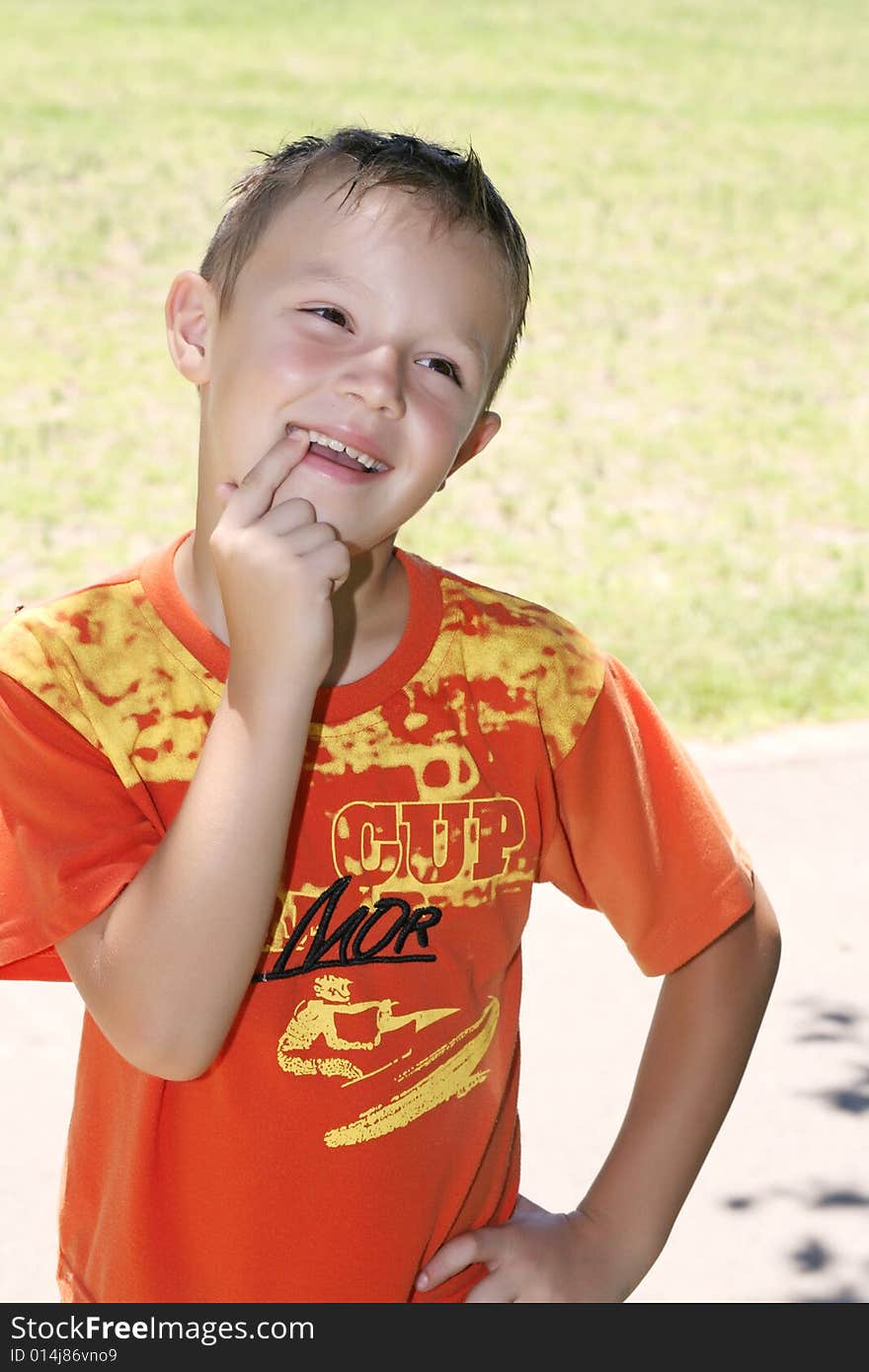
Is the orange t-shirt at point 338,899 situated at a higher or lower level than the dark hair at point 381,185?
lower

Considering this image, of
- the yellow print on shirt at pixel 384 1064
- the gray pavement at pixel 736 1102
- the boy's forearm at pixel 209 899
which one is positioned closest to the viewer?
the boy's forearm at pixel 209 899

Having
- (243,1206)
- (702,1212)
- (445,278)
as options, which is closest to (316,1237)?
(243,1206)

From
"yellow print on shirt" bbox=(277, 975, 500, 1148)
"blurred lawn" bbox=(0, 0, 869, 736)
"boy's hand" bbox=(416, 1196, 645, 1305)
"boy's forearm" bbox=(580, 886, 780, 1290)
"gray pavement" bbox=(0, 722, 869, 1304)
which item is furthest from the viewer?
"blurred lawn" bbox=(0, 0, 869, 736)

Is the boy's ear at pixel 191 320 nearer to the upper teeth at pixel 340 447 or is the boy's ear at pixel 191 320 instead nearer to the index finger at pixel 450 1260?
the upper teeth at pixel 340 447

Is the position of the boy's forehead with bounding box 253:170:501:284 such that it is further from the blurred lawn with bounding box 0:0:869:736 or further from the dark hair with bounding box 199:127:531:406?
the blurred lawn with bounding box 0:0:869:736

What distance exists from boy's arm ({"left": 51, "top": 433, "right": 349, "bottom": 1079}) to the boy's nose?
0.47 ft

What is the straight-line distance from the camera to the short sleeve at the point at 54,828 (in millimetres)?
1491

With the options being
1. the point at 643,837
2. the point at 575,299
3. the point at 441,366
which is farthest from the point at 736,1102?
the point at 575,299

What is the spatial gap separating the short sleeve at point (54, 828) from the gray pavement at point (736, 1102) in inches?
70.2

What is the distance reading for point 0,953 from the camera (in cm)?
157

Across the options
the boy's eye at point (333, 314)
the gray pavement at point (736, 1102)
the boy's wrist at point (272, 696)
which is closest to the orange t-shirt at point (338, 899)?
the boy's wrist at point (272, 696)

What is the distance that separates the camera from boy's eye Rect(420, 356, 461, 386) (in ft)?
5.44

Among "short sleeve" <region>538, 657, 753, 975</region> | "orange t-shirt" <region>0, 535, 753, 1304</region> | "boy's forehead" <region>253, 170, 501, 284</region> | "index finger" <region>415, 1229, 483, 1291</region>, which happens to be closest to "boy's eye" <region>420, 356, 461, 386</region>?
"boy's forehead" <region>253, 170, 501, 284</region>

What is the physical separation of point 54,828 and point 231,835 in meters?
0.21
